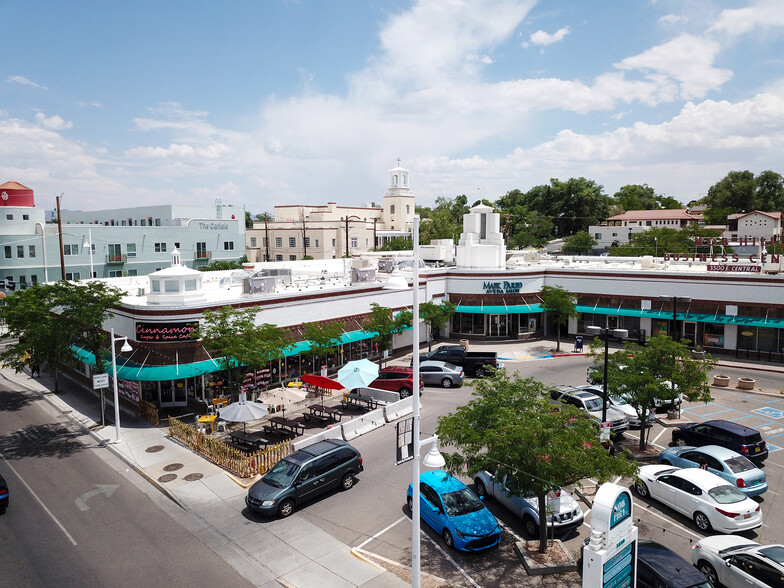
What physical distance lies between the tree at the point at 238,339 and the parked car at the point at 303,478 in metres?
6.53

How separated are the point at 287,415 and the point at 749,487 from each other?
20.3 m

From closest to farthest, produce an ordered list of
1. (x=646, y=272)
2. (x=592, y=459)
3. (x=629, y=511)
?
1. (x=629, y=511)
2. (x=592, y=459)
3. (x=646, y=272)

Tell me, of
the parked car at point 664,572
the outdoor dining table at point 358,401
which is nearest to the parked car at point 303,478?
the outdoor dining table at point 358,401

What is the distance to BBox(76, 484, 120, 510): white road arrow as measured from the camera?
19.2m

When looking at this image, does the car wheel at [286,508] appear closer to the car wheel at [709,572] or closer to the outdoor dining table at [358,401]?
the outdoor dining table at [358,401]

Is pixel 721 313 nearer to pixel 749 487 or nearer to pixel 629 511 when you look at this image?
pixel 749 487

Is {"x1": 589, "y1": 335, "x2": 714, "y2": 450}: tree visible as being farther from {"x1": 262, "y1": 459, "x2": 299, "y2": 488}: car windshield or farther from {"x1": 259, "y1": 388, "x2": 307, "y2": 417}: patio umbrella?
{"x1": 259, "y1": 388, "x2": 307, "y2": 417}: patio umbrella

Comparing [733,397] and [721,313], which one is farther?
[721,313]

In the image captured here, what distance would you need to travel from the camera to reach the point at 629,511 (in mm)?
11609

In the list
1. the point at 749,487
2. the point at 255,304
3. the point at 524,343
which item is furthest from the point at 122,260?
the point at 749,487

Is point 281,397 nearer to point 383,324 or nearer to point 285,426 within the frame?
point 285,426

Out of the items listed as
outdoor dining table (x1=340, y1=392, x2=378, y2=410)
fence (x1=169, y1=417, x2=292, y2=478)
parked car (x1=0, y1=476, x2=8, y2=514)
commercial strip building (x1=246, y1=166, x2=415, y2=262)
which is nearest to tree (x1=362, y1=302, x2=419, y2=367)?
outdoor dining table (x1=340, y1=392, x2=378, y2=410)

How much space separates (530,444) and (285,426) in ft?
51.3

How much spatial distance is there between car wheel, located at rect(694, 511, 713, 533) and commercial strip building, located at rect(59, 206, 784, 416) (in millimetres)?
10584
